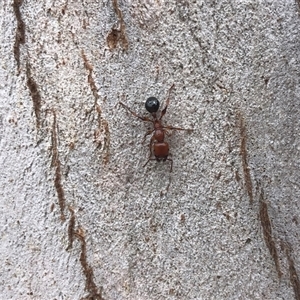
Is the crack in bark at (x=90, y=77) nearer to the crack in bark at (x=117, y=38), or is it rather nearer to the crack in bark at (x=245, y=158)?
the crack in bark at (x=117, y=38)

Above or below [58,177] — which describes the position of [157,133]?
above

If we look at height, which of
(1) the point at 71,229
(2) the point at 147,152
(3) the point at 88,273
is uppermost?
(2) the point at 147,152

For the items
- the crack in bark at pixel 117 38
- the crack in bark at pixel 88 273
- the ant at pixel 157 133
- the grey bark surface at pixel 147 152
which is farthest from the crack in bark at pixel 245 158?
the crack in bark at pixel 88 273

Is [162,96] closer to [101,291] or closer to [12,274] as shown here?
[101,291]

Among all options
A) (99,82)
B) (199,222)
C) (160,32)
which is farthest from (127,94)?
(199,222)

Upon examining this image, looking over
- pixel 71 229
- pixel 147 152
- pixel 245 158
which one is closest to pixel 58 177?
pixel 71 229

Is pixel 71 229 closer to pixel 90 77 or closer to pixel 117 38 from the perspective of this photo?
pixel 90 77
